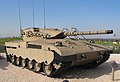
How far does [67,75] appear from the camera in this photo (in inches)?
443

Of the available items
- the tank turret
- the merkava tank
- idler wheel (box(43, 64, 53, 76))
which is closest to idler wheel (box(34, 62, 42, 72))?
the merkava tank

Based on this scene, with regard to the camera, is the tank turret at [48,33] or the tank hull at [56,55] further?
the tank turret at [48,33]

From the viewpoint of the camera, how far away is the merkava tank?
9.98m

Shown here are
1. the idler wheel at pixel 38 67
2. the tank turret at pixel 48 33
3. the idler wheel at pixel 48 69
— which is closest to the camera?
the idler wheel at pixel 48 69

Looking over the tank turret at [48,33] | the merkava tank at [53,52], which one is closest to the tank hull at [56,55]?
the merkava tank at [53,52]

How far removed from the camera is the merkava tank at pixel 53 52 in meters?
9.98

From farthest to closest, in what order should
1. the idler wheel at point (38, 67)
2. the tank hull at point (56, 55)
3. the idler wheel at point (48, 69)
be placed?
the idler wheel at point (38, 67) → the idler wheel at point (48, 69) → the tank hull at point (56, 55)

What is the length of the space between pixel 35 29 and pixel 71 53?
448 centimetres

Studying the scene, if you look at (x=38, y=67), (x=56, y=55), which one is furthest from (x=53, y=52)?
(x=38, y=67)

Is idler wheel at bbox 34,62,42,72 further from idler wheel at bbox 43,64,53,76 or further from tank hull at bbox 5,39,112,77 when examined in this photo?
idler wheel at bbox 43,64,53,76

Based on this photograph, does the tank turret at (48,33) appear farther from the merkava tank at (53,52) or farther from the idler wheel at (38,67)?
the idler wheel at (38,67)

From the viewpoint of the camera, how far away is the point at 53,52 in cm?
994

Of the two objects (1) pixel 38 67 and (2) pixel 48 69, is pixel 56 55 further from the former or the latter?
(1) pixel 38 67

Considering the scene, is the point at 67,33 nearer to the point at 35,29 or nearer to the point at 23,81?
the point at 35,29
